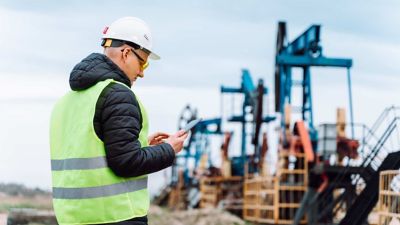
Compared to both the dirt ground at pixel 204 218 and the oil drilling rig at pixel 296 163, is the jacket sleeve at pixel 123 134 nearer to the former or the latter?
the oil drilling rig at pixel 296 163

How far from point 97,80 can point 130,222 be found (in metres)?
0.61

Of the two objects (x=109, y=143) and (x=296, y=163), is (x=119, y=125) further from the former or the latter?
(x=296, y=163)

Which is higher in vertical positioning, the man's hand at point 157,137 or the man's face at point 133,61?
the man's face at point 133,61

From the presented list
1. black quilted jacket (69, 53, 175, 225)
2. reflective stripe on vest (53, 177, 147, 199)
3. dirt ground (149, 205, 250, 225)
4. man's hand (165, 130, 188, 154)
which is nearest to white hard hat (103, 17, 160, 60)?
black quilted jacket (69, 53, 175, 225)

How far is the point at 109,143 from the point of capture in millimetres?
3525

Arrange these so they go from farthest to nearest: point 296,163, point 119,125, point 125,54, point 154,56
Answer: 1. point 296,163
2. point 154,56
3. point 125,54
4. point 119,125

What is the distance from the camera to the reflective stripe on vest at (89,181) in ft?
11.7

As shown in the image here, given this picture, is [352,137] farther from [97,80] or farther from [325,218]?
[97,80]

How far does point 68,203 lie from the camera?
12.0ft

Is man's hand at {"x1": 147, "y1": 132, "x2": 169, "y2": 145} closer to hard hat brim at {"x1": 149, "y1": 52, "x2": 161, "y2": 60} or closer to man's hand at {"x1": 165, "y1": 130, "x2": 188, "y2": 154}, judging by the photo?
man's hand at {"x1": 165, "y1": 130, "x2": 188, "y2": 154}

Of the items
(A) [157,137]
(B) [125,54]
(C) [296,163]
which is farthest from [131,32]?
(C) [296,163]

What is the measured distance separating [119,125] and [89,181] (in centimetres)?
29

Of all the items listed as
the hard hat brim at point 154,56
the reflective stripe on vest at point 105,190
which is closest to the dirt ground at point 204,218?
the hard hat brim at point 154,56

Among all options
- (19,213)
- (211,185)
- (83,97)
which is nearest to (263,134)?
(211,185)
